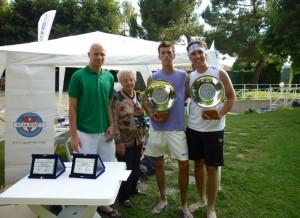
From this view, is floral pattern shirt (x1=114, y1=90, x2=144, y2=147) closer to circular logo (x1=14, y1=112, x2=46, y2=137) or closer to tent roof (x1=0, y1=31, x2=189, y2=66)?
tent roof (x1=0, y1=31, x2=189, y2=66)

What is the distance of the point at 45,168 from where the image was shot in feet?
8.19

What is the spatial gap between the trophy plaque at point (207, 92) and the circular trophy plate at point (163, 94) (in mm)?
204

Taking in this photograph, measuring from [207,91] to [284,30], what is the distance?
37.0 feet

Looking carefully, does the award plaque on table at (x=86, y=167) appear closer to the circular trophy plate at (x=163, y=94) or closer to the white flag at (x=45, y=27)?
the circular trophy plate at (x=163, y=94)

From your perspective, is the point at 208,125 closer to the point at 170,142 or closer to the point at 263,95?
the point at 170,142

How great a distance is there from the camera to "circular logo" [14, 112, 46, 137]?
15.4 feet

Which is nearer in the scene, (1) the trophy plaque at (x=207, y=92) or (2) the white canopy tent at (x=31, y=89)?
(1) the trophy plaque at (x=207, y=92)

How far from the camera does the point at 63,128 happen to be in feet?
19.2

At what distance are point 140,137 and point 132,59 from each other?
4.37ft

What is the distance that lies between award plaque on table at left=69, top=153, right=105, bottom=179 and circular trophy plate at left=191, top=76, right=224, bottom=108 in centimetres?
120

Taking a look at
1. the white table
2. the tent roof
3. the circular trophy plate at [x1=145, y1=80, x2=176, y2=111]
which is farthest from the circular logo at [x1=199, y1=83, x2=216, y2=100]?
the tent roof

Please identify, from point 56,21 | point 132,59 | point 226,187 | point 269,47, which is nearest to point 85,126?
point 132,59

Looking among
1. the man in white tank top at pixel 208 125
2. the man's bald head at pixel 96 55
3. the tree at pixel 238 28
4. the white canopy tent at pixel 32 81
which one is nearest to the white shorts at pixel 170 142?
the man in white tank top at pixel 208 125

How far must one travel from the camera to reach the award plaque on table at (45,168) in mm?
2469
